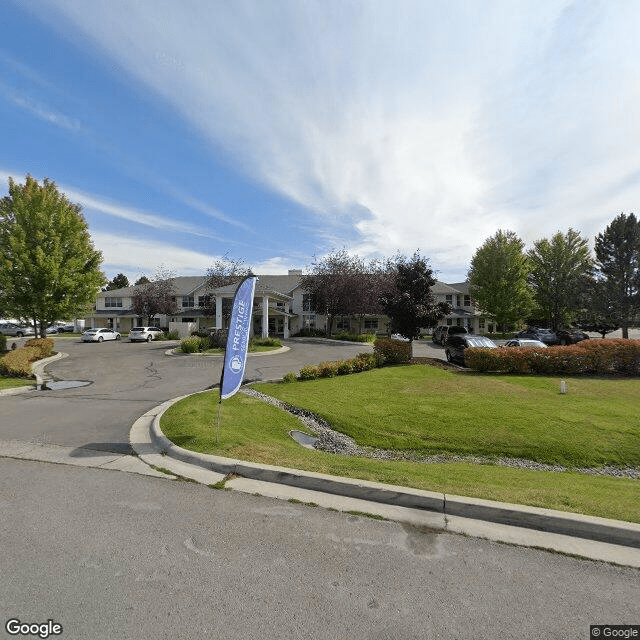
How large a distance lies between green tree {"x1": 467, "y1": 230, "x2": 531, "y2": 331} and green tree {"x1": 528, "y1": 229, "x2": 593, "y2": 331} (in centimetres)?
191

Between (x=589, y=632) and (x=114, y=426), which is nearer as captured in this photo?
(x=589, y=632)

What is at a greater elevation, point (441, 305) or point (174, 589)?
point (441, 305)

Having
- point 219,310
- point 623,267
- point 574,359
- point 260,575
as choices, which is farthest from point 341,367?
point 623,267

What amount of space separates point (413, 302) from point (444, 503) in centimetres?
1536

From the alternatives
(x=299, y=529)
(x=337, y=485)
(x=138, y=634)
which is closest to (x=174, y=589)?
(x=138, y=634)

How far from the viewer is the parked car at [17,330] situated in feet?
150

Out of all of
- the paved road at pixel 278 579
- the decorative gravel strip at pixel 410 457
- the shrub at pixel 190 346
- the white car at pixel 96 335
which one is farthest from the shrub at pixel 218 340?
the paved road at pixel 278 579

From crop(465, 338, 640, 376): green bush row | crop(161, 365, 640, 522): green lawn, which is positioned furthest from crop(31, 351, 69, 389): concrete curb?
crop(465, 338, 640, 376): green bush row

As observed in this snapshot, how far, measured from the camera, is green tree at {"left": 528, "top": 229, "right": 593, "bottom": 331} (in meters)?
38.9

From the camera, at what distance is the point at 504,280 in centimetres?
3894

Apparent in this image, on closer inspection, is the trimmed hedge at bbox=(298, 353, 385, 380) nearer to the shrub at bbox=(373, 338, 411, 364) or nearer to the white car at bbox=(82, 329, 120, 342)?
the shrub at bbox=(373, 338, 411, 364)

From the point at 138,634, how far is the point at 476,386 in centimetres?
1271

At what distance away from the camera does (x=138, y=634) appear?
2.51 meters

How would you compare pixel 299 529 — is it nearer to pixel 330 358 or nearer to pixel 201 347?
pixel 330 358
